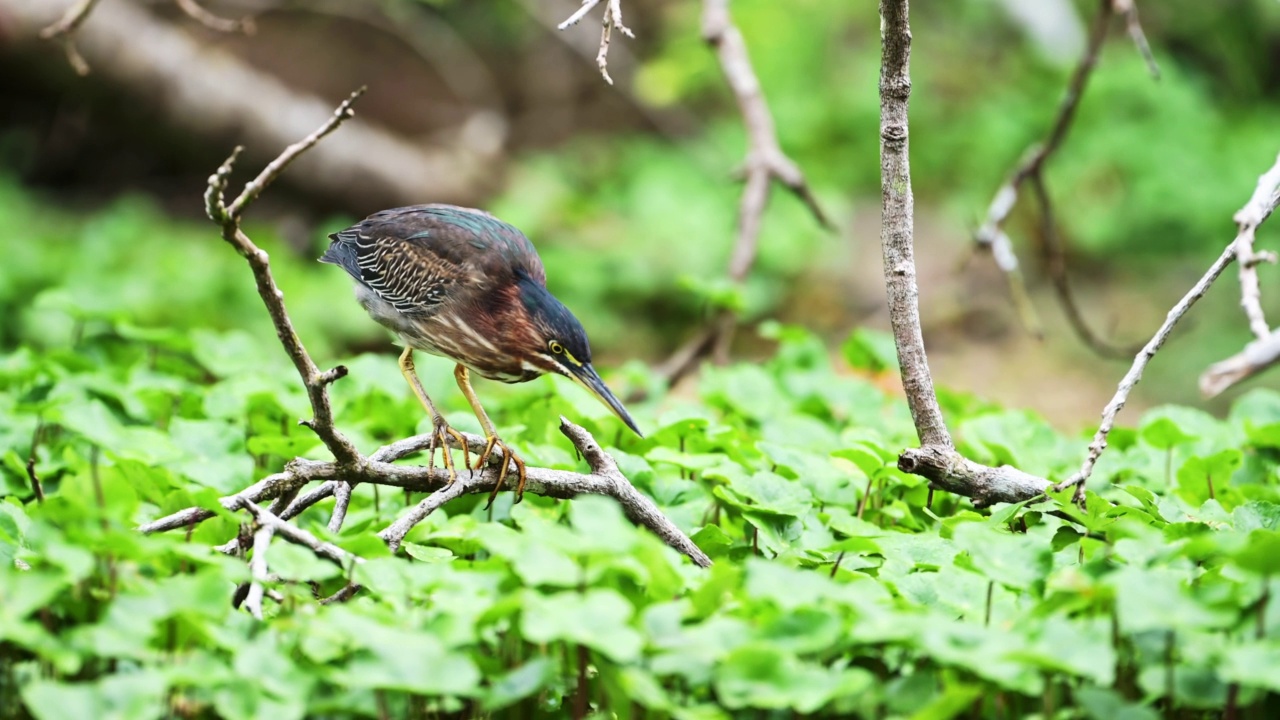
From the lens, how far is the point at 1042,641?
187 cm

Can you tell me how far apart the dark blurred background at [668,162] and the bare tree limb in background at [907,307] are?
15.2 feet

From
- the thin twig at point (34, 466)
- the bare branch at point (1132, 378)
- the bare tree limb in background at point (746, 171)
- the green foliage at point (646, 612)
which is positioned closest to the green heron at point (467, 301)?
the green foliage at point (646, 612)

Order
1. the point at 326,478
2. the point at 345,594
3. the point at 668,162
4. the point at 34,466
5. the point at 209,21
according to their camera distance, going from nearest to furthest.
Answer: the point at 345,594
the point at 326,478
the point at 34,466
the point at 209,21
the point at 668,162

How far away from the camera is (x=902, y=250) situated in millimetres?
2814

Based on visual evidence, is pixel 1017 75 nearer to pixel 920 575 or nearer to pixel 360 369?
pixel 360 369

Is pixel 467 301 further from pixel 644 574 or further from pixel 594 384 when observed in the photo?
pixel 644 574

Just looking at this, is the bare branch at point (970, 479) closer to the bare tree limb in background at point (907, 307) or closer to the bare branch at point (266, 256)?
the bare tree limb in background at point (907, 307)

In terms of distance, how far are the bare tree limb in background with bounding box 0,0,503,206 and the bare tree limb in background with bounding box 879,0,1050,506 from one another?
6227mm

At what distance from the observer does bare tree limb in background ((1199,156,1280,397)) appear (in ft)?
5.92

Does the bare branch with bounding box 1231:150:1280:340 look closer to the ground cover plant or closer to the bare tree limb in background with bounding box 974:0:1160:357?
the ground cover plant

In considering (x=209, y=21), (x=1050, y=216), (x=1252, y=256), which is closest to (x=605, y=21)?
(x=1252, y=256)

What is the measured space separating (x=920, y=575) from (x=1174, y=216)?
6.85 metres

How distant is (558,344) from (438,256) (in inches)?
19.3

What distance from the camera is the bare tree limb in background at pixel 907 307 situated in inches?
106
